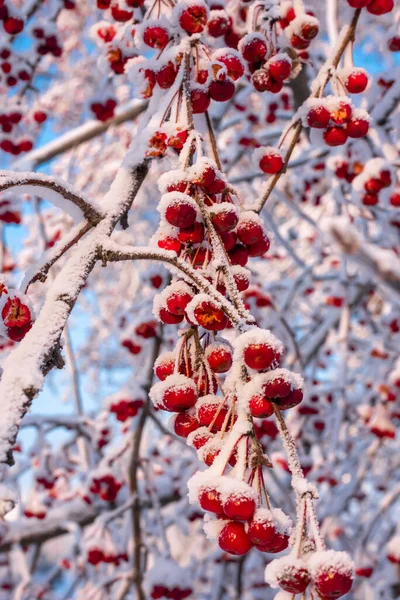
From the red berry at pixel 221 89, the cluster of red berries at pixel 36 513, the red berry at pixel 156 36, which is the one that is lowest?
the cluster of red berries at pixel 36 513

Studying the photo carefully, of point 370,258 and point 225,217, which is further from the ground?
point 225,217

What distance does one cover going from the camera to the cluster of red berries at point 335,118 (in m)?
1.34

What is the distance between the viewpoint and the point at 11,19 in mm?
2047

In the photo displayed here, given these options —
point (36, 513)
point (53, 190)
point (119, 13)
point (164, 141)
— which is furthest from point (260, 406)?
point (36, 513)

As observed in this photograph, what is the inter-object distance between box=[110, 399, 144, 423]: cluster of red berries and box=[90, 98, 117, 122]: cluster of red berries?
1.35 metres

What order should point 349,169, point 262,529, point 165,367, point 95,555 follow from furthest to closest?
point 95,555
point 349,169
point 165,367
point 262,529

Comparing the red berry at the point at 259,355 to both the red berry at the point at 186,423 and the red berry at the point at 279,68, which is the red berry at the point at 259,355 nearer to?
the red berry at the point at 186,423

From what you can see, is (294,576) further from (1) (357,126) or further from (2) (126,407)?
(2) (126,407)

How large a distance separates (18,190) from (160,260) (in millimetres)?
261

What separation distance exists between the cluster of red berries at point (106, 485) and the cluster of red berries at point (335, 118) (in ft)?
6.50

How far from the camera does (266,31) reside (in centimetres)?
148

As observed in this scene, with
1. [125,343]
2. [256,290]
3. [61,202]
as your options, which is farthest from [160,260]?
[256,290]

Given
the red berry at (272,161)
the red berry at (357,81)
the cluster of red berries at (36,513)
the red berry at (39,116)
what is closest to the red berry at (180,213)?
the red berry at (272,161)

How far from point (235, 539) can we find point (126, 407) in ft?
6.02
